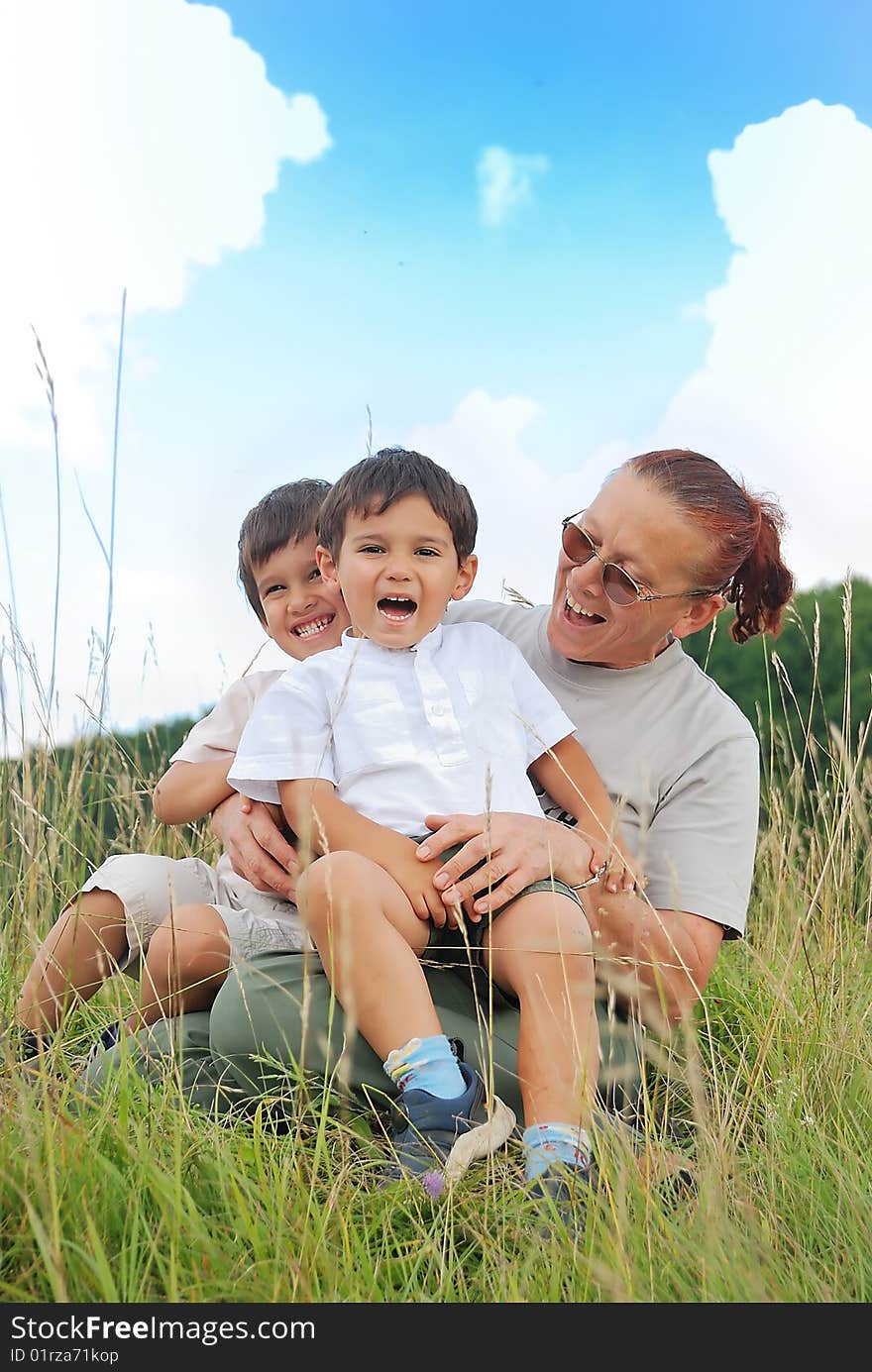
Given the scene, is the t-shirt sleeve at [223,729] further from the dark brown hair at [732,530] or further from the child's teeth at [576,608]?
the dark brown hair at [732,530]

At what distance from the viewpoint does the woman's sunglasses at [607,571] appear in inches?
107

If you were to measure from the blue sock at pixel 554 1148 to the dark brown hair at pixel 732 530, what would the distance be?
4.62 feet

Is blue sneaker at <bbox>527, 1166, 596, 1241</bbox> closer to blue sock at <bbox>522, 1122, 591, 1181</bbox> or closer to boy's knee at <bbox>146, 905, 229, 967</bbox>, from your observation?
blue sock at <bbox>522, 1122, 591, 1181</bbox>

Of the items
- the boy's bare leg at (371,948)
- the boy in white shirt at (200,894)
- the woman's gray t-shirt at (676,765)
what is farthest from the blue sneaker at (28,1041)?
the woman's gray t-shirt at (676,765)

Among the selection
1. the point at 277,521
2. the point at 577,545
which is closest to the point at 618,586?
the point at 577,545

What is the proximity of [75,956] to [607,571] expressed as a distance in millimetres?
1427

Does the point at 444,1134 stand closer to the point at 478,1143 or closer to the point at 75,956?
the point at 478,1143

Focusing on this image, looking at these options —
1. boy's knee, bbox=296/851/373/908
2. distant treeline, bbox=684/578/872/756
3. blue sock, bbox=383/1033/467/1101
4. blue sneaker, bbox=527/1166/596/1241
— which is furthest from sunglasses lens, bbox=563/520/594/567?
distant treeline, bbox=684/578/872/756

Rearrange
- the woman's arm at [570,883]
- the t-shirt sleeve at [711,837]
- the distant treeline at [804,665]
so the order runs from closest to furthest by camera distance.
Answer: the woman's arm at [570,883] → the t-shirt sleeve at [711,837] → the distant treeline at [804,665]

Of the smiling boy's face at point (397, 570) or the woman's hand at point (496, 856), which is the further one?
the smiling boy's face at point (397, 570)

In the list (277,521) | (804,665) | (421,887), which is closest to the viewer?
(421,887)

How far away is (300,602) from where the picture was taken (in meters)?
2.88
